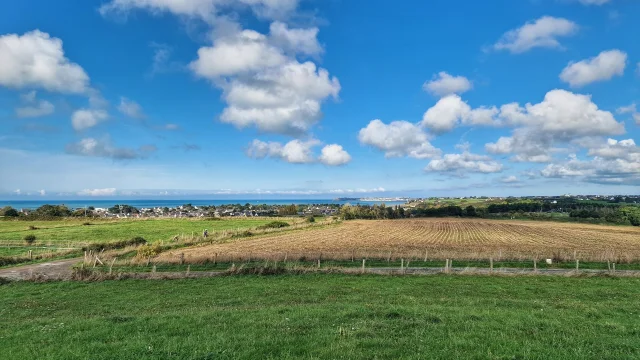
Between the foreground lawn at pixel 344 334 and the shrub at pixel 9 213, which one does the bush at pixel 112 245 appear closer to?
the foreground lawn at pixel 344 334

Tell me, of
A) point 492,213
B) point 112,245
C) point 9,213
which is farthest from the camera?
point 492,213

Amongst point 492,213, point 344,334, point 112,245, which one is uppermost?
point 344,334

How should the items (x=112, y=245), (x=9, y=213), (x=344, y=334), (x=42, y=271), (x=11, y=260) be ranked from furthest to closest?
(x=9, y=213) < (x=112, y=245) < (x=11, y=260) < (x=42, y=271) < (x=344, y=334)

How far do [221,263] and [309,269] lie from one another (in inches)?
365

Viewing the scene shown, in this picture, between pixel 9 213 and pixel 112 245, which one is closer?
pixel 112 245

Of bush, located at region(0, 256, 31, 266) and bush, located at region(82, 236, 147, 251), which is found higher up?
bush, located at region(0, 256, 31, 266)

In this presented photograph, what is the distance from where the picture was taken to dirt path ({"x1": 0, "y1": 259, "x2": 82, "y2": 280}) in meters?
30.3

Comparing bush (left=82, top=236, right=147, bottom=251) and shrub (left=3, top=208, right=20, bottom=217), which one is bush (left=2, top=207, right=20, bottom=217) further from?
bush (left=82, top=236, right=147, bottom=251)

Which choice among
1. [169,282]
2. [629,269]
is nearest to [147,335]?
[169,282]

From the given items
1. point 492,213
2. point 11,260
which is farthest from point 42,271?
point 492,213

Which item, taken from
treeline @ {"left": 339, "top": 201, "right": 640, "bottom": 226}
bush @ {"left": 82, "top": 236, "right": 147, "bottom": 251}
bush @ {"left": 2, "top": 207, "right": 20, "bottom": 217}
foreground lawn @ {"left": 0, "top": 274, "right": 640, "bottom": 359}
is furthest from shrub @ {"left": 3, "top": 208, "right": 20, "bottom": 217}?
foreground lawn @ {"left": 0, "top": 274, "right": 640, "bottom": 359}

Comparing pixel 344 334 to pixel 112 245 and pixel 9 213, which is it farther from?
pixel 9 213

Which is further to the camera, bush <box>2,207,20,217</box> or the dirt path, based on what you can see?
bush <box>2,207,20,217</box>

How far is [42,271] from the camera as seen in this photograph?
34688 mm
